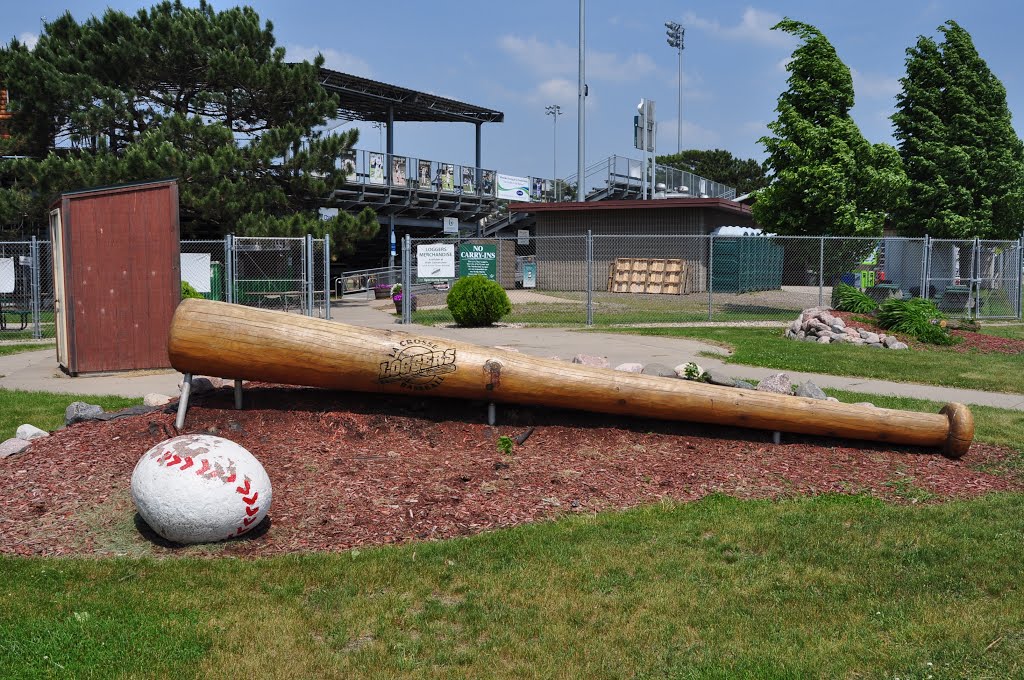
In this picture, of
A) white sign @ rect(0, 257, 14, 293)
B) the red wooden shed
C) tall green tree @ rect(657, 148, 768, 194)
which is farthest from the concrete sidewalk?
tall green tree @ rect(657, 148, 768, 194)

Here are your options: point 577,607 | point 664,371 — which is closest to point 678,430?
point 664,371

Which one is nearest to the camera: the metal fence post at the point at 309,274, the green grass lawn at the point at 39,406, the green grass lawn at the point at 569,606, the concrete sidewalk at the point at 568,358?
the green grass lawn at the point at 569,606

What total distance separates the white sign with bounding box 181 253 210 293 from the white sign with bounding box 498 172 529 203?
2856 cm

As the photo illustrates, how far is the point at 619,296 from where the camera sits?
30.8m

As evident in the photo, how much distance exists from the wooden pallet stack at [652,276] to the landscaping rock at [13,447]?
86.6 feet

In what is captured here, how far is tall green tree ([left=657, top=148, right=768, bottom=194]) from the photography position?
3570 inches

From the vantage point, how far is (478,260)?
2470 cm

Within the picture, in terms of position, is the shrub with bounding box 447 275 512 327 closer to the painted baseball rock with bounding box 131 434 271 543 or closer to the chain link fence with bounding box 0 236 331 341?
the chain link fence with bounding box 0 236 331 341

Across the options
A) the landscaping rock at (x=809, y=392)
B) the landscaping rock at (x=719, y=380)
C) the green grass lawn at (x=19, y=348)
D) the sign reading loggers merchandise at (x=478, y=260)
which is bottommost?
the green grass lawn at (x=19, y=348)

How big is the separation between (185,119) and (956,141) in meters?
25.0

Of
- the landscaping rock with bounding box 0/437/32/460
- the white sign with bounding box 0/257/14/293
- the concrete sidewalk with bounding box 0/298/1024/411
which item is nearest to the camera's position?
the landscaping rock with bounding box 0/437/32/460

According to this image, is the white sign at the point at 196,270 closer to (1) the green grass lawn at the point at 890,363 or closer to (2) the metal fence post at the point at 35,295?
(2) the metal fence post at the point at 35,295

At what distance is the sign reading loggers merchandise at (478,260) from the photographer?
2447 cm

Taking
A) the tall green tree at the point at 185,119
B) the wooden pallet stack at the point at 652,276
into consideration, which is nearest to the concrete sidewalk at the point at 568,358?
the tall green tree at the point at 185,119
